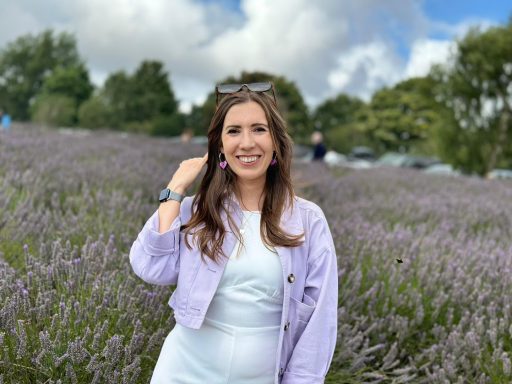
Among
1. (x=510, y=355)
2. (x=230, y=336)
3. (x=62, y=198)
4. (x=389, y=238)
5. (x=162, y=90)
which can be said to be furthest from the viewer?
(x=162, y=90)

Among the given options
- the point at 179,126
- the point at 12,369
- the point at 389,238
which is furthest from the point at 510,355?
the point at 179,126

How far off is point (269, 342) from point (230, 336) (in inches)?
5.0

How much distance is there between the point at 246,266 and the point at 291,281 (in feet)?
0.50

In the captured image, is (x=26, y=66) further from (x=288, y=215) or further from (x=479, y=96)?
(x=288, y=215)

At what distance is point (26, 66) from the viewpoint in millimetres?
63500

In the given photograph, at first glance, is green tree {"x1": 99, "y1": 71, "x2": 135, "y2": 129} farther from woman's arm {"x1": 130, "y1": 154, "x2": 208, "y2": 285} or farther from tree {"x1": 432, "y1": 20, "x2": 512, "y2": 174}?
woman's arm {"x1": 130, "y1": 154, "x2": 208, "y2": 285}

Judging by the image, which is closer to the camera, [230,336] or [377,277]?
[230,336]

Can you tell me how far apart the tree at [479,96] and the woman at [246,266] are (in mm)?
18160

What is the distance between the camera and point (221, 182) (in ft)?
6.14

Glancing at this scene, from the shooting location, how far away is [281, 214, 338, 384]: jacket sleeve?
64.6 inches

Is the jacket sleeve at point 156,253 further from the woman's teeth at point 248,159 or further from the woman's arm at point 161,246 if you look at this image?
the woman's teeth at point 248,159

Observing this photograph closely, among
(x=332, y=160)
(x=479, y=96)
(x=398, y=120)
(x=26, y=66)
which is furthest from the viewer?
(x=26, y=66)

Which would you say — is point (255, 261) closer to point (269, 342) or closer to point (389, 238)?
point (269, 342)

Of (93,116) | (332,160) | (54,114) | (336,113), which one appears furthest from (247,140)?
(336,113)
